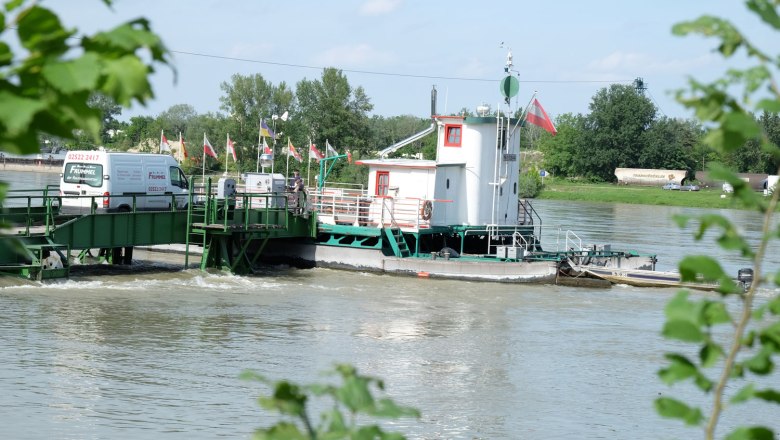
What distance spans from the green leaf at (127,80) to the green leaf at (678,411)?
1.44m

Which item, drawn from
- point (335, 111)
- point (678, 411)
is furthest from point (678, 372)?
point (335, 111)

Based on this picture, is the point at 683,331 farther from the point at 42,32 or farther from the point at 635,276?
the point at 635,276

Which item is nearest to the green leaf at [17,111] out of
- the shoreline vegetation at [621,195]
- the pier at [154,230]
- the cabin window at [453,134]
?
the pier at [154,230]

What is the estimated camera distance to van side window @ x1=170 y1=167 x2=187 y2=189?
29719mm

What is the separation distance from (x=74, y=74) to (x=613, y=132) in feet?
396

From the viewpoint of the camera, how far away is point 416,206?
2977cm

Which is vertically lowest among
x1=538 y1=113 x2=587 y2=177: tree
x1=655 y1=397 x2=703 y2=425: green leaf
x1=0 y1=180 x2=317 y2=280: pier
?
x1=0 y1=180 x2=317 y2=280: pier

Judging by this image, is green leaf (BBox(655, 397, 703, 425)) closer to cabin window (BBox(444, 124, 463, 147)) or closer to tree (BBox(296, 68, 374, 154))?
cabin window (BBox(444, 124, 463, 147))

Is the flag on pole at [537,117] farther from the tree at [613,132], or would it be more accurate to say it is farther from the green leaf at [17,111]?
the tree at [613,132]

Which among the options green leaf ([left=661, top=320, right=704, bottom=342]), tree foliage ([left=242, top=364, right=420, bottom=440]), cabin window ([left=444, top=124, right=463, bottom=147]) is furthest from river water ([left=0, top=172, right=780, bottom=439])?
green leaf ([left=661, top=320, right=704, bottom=342])

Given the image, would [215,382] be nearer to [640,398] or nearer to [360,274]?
[640,398]

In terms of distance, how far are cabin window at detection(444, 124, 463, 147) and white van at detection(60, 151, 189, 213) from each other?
8204mm

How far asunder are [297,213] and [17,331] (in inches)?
507

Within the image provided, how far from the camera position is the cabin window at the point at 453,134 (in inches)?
1232
